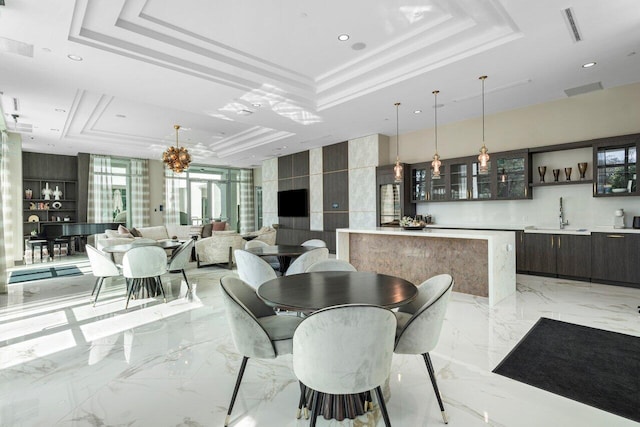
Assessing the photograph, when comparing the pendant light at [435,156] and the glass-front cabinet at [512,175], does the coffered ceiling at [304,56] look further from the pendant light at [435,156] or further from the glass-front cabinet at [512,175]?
the glass-front cabinet at [512,175]

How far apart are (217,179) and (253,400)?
12.5 meters

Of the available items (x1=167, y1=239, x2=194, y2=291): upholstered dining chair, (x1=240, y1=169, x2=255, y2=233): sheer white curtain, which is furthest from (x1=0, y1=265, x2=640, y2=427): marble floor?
(x1=240, y1=169, x2=255, y2=233): sheer white curtain

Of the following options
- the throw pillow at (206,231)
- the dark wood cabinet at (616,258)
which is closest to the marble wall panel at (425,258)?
the dark wood cabinet at (616,258)

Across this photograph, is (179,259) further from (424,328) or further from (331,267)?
(424,328)

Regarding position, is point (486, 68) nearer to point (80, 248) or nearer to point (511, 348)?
point (511, 348)

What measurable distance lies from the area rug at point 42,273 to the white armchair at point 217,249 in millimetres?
2461

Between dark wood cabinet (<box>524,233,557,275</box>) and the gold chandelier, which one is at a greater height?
the gold chandelier

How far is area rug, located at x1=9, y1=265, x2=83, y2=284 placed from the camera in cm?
639

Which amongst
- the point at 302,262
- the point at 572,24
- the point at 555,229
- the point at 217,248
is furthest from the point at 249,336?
the point at 555,229

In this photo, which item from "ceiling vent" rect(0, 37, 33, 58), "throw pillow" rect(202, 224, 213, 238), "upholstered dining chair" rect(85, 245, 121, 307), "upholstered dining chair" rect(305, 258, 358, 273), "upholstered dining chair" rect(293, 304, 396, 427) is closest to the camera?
"upholstered dining chair" rect(293, 304, 396, 427)

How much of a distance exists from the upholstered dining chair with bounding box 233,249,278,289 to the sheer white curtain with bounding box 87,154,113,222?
9306 millimetres

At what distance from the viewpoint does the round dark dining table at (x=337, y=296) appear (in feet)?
6.29

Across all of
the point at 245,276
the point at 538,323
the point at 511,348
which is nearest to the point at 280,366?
the point at 245,276

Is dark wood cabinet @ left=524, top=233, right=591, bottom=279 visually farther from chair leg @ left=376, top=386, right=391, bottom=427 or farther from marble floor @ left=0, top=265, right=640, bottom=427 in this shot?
chair leg @ left=376, top=386, right=391, bottom=427
